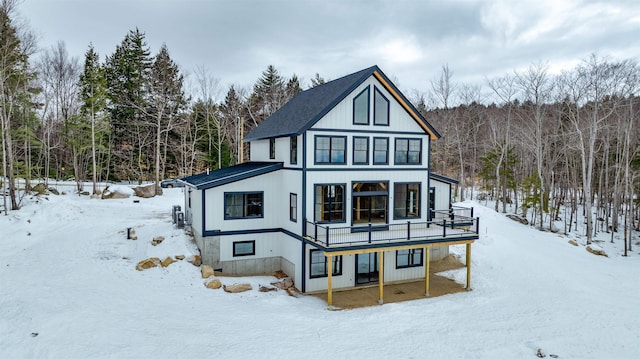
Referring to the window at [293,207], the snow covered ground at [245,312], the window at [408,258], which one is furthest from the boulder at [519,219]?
the window at [293,207]

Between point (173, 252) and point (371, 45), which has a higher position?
point (371, 45)

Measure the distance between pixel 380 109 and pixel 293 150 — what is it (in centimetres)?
454

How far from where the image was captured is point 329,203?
16750 millimetres

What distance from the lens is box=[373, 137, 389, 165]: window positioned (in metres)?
17.3

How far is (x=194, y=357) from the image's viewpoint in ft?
33.2

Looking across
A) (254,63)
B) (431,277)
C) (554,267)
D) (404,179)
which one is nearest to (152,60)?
(254,63)

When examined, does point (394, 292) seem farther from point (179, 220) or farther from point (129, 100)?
point (129, 100)

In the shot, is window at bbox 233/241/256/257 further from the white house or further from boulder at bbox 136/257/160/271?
boulder at bbox 136/257/160/271

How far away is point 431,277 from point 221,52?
3179 cm

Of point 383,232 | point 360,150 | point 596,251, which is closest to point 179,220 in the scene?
point 360,150

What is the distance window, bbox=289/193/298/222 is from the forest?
1710 cm

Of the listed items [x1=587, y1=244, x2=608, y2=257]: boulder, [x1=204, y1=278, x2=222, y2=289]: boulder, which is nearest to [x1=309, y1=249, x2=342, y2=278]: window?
[x1=204, y1=278, x2=222, y2=289]: boulder

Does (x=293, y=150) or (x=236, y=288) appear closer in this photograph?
(x=236, y=288)

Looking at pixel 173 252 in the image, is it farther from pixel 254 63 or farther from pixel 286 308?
pixel 254 63
